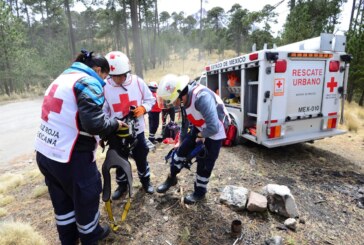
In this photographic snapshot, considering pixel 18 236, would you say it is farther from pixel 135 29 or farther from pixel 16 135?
pixel 135 29

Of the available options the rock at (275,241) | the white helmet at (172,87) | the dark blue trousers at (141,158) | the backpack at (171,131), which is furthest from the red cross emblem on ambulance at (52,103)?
the backpack at (171,131)

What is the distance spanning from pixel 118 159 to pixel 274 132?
11.2ft

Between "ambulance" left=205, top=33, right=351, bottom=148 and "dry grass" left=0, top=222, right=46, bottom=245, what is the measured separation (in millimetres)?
3952

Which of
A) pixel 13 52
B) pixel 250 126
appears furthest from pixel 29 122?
pixel 13 52

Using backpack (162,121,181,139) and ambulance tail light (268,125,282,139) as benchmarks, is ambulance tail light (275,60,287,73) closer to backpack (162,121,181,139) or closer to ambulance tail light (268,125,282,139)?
ambulance tail light (268,125,282,139)

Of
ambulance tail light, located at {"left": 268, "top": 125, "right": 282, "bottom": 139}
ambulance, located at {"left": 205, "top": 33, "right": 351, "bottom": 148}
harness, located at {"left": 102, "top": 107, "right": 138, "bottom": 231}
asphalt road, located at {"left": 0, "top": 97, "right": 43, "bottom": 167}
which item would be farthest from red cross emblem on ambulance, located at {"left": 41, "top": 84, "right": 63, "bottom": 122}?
asphalt road, located at {"left": 0, "top": 97, "right": 43, "bottom": 167}

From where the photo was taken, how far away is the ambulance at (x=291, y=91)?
4.63m

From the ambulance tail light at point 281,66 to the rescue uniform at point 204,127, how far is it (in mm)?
1999

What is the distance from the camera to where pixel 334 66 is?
16.9ft

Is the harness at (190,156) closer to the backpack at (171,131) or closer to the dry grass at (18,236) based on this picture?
the dry grass at (18,236)

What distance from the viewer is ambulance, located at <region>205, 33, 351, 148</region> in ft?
15.2

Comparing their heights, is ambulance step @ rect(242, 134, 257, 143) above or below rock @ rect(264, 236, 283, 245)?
above

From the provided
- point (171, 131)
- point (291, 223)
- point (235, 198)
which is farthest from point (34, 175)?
point (291, 223)

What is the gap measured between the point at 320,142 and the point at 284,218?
461 centimetres
